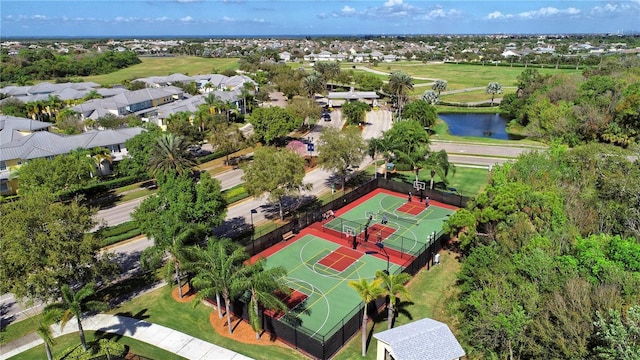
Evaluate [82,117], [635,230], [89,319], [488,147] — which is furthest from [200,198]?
[82,117]

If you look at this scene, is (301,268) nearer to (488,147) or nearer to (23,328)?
(23,328)

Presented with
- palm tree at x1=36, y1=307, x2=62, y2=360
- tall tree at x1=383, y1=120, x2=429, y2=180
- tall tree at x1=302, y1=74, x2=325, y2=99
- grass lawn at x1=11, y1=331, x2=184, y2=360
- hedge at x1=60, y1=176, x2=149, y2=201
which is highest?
tall tree at x1=302, y1=74, x2=325, y2=99

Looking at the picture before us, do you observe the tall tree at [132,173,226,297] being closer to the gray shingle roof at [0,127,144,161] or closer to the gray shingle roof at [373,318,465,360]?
the gray shingle roof at [373,318,465,360]

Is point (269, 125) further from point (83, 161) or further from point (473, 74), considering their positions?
point (473, 74)

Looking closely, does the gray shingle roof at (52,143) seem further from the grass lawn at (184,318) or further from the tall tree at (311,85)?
the tall tree at (311,85)

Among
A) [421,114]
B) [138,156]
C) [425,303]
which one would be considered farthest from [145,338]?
[421,114]

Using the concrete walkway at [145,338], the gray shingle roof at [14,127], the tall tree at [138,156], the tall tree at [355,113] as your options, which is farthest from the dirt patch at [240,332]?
the tall tree at [355,113]

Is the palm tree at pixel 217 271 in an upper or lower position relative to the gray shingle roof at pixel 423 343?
upper

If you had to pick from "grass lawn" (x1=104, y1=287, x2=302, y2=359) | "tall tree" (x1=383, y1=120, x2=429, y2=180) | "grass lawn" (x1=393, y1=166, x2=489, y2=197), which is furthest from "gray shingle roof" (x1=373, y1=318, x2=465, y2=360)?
"grass lawn" (x1=393, y1=166, x2=489, y2=197)
